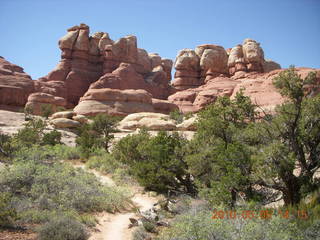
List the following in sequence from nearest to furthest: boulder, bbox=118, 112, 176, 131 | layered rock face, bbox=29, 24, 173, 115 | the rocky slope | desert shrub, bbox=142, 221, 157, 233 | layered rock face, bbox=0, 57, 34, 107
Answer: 1. desert shrub, bbox=142, 221, 157, 233
2. boulder, bbox=118, 112, 176, 131
3. the rocky slope
4. layered rock face, bbox=0, 57, 34, 107
5. layered rock face, bbox=29, 24, 173, 115

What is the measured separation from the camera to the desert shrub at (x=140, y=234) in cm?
854

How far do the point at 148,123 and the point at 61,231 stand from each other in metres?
29.6

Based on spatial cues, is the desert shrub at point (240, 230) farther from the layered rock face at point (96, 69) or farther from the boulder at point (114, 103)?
the layered rock face at point (96, 69)

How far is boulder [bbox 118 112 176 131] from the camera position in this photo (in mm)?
36000

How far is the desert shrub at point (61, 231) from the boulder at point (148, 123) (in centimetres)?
2581

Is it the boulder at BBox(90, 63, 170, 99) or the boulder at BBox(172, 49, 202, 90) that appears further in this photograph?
the boulder at BBox(172, 49, 202, 90)

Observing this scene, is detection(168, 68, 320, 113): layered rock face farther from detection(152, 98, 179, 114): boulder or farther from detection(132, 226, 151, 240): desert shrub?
detection(132, 226, 151, 240): desert shrub

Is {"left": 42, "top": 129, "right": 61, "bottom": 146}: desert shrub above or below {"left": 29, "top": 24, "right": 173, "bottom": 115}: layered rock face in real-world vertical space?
below

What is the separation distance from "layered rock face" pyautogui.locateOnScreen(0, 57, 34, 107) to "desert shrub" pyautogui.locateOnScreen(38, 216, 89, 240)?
155 ft

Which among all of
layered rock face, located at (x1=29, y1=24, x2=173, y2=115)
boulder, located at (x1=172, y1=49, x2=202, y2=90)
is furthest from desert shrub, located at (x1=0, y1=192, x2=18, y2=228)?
boulder, located at (x1=172, y1=49, x2=202, y2=90)

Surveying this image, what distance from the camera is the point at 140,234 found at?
870 cm

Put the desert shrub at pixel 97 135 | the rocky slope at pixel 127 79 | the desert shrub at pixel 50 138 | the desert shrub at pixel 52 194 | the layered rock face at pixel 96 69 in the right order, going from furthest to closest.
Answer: the layered rock face at pixel 96 69 → the rocky slope at pixel 127 79 → the desert shrub at pixel 50 138 → the desert shrub at pixel 97 135 → the desert shrub at pixel 52 194

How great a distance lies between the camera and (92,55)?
65.0 meters

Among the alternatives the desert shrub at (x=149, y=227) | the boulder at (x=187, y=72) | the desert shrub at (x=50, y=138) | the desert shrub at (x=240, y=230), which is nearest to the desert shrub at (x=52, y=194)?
the desert shrub at (x=149, y=227)
